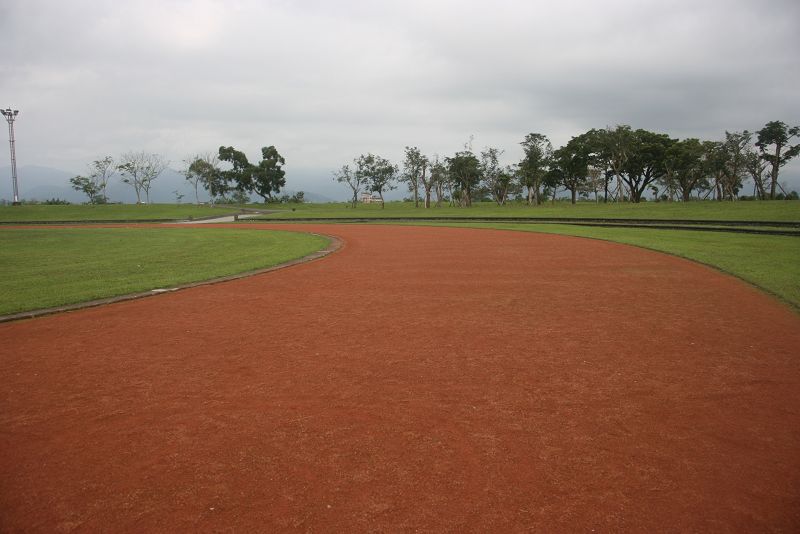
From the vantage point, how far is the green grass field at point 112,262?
918 cm

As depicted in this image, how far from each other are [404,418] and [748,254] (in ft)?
47.7

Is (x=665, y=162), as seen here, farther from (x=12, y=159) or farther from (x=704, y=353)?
(x=12, y=159)

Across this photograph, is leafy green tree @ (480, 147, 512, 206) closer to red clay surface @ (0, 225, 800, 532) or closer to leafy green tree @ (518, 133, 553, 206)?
Result: leafy green tree @ (518, 133, 553, 206)

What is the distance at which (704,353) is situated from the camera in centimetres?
548

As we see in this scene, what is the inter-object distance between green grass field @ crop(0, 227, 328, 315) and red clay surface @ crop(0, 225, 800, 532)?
2148mm

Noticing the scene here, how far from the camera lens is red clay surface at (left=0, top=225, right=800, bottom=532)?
2807mm

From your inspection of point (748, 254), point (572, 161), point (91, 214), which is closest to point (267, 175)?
point (91, 214)

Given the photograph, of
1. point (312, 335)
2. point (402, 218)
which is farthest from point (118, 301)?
point (402, 218)

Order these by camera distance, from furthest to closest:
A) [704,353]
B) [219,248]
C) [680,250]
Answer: [219,248], [680,250], [704,353]

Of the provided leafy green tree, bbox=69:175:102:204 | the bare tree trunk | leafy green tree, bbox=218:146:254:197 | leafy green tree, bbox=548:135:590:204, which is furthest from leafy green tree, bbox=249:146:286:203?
the bare tree trunk

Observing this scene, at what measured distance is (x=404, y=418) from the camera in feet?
12.9

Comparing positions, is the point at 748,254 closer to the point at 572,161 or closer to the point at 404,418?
the point at 404,418

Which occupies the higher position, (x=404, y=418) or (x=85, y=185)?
(x=85, y=185)

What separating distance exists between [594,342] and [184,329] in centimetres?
578
